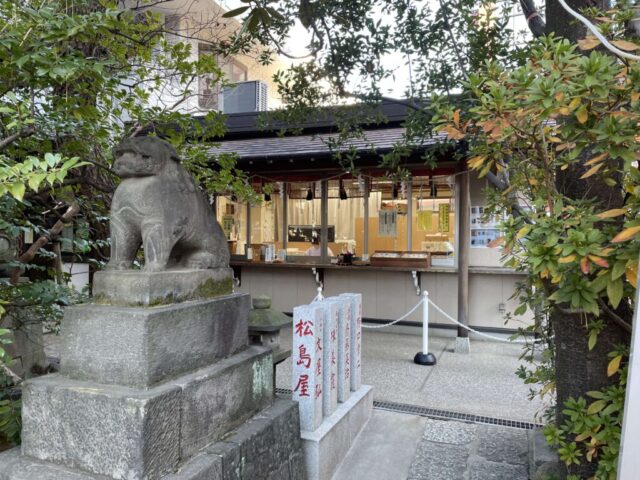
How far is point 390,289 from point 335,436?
554cm

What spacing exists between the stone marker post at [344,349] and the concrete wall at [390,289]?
4566 millimetres

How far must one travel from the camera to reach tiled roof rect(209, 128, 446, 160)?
26.4 feet

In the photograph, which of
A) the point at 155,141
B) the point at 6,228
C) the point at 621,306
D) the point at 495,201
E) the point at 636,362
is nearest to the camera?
the point at 636,362

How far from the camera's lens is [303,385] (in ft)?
12.0

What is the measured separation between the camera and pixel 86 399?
2.33m

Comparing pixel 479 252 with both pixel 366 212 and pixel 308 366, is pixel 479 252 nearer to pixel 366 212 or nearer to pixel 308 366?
pixel 366 212

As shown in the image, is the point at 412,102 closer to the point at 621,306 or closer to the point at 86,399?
the point at 621,306

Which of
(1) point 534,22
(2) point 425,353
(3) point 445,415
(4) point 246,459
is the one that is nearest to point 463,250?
(2) point 425,353

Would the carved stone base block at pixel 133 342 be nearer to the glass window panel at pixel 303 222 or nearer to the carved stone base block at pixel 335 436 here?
the carved stone base block at pixel 335 436

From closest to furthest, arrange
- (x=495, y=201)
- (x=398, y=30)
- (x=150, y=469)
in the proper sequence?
1. (x=150, y=469)
2. (x=495, y=201)
3. (x=398, y=30)

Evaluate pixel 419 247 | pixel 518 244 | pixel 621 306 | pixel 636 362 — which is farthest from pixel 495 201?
pixel 419 247

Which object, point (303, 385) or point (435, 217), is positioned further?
point (435, 217)

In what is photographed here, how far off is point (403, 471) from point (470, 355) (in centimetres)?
420

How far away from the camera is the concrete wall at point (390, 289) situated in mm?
8594
